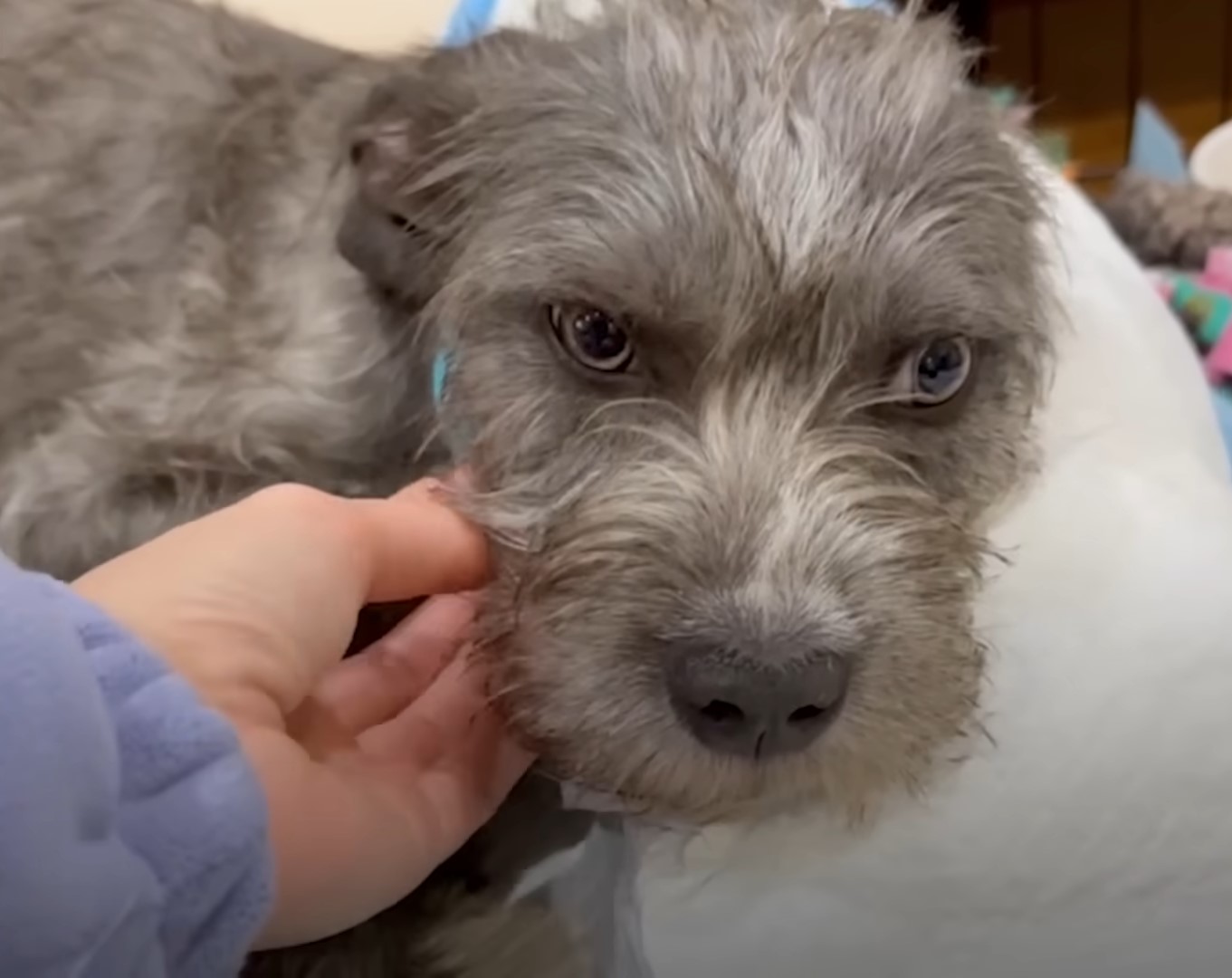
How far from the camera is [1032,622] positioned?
5.02 feet

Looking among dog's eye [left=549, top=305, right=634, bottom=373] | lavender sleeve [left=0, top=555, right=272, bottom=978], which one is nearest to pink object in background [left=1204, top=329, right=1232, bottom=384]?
dog's eye [left=549, top=305, right=634, bottom=373]

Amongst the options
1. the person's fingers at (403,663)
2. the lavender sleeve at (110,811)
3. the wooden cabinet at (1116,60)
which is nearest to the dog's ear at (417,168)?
the person's fingers at (403,663)

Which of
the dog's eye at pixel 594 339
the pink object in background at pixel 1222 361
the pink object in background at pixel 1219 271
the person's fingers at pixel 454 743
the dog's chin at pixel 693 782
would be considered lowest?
the person's fingers at pixel 454 743

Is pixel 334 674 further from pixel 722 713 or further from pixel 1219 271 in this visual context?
pixel 1219 271

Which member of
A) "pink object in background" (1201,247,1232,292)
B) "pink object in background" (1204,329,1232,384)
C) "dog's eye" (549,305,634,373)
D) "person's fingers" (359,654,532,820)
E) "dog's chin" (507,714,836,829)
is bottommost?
"person's fingers" (359,654,532,820)

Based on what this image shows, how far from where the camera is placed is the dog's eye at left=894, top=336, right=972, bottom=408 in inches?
59.8

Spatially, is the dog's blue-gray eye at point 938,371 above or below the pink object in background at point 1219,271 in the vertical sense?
above

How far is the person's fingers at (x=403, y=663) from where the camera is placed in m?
1.46

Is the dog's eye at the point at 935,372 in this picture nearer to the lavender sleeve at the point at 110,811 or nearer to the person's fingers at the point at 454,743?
the person's fingers at the point at 454,743

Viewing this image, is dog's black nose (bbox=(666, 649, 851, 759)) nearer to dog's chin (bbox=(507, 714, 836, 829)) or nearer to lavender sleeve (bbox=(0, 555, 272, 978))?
dog's chin (bbox=(507, 714, 836, 829))

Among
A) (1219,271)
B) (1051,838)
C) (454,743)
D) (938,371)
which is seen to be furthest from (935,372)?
(1219,271)

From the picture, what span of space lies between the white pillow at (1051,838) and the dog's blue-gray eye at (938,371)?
0.15 metres

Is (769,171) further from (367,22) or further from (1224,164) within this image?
(1224,164)

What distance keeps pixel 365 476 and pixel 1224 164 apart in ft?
5.40
